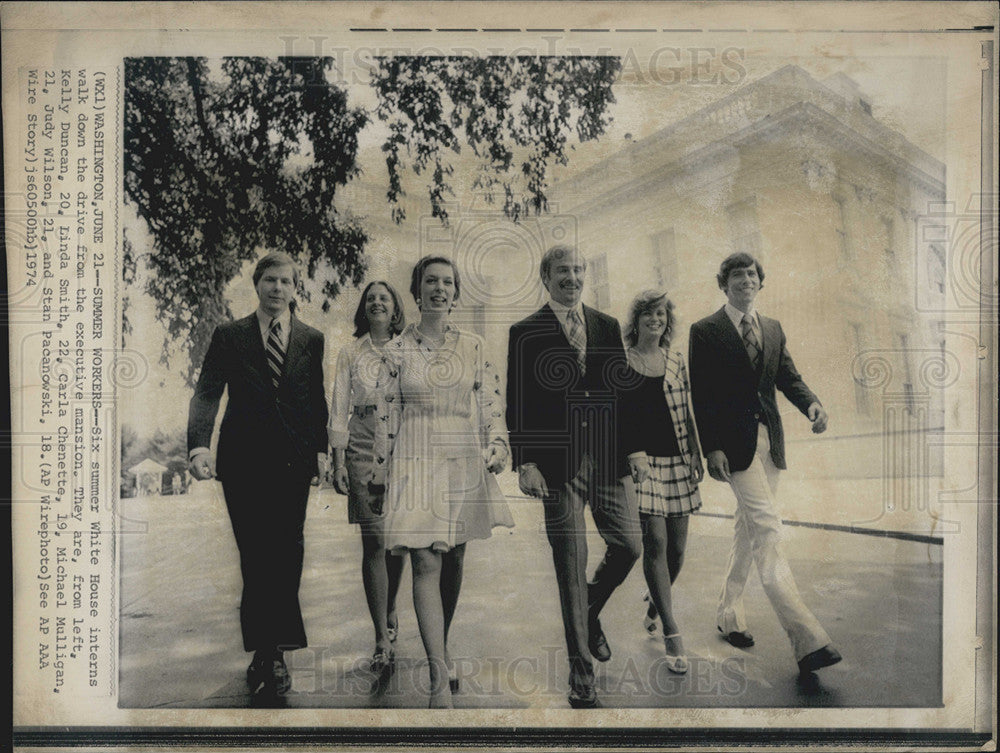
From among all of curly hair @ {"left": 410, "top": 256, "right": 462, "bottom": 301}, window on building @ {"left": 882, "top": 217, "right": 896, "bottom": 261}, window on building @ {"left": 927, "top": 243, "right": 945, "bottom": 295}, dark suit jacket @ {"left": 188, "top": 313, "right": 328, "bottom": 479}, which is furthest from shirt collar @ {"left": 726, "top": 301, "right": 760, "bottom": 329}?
dark suit jacket @ {"left": 188, "top": 313, "right": 328, "bottom": 479}

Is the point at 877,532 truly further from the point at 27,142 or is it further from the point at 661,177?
the point at 27,142

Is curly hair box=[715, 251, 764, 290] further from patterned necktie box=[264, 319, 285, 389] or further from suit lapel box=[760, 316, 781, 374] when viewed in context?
patterned necktie box=[264, 319, 285, 389]

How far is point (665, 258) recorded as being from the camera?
3318 mm

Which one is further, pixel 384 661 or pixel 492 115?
pixel 492 115

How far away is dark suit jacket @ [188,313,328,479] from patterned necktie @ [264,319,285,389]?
0.07 feet

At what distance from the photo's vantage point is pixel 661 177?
3.33m

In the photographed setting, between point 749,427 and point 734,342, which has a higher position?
point 734,342

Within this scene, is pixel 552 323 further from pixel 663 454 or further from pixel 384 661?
pixel 384 661

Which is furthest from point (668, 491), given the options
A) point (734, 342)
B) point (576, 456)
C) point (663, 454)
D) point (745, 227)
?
point (745, 227)

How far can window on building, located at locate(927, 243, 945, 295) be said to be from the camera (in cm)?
335

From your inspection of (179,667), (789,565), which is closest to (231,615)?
(179,667)

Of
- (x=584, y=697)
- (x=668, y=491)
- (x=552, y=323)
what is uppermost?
(x=552, y=323)

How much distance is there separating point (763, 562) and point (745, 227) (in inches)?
59.0

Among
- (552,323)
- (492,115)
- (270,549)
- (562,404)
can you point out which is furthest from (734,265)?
(270,549)
